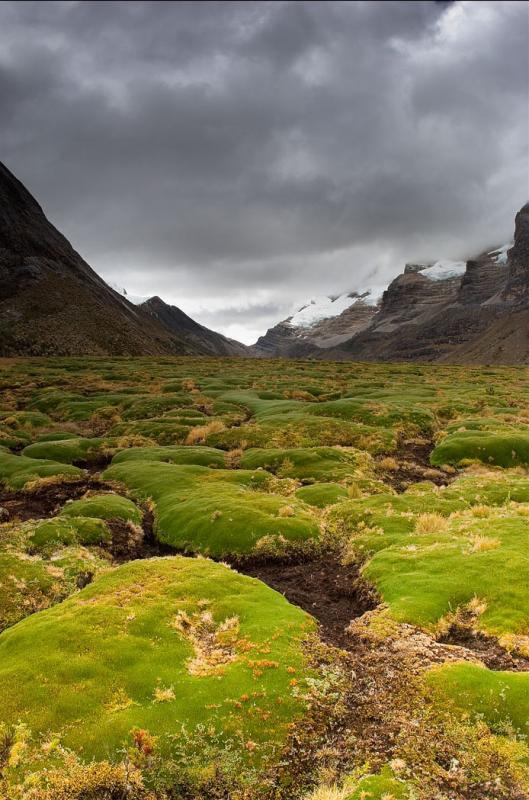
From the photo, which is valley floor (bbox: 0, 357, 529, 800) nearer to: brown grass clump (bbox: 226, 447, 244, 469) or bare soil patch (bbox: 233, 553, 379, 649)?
bare soil patch (bbox: 233, 553, 379, 649)

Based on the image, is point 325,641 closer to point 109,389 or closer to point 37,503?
point 37,503

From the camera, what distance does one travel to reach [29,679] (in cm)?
1148

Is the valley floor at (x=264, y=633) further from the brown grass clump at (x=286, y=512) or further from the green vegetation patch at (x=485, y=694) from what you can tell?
the brown grass clump at (x=286, y=512)

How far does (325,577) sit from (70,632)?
9.65 metres

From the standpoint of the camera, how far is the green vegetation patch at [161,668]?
33.6 feet

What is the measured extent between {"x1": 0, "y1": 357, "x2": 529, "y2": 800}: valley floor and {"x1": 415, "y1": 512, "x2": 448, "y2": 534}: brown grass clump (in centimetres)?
8

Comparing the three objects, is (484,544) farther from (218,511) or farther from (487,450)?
(487,450)

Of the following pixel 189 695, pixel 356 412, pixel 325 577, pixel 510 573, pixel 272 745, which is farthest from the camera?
pixel 356 412

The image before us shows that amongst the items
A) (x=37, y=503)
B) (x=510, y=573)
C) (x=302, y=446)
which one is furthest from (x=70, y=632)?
(x=302, y=446)

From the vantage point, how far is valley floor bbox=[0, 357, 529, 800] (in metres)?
9.48

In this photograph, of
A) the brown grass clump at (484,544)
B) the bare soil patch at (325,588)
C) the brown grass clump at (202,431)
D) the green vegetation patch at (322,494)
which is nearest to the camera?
the bare soil patch at (325,588)

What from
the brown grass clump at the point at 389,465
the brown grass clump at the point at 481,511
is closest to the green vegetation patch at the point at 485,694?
the brown grass clump at the point at 481,511

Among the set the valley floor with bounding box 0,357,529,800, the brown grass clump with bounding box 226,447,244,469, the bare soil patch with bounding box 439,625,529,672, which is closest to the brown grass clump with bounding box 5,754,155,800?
the valley floor with bounding box 0,357,529,800

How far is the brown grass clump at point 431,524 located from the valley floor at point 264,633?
0.08m
